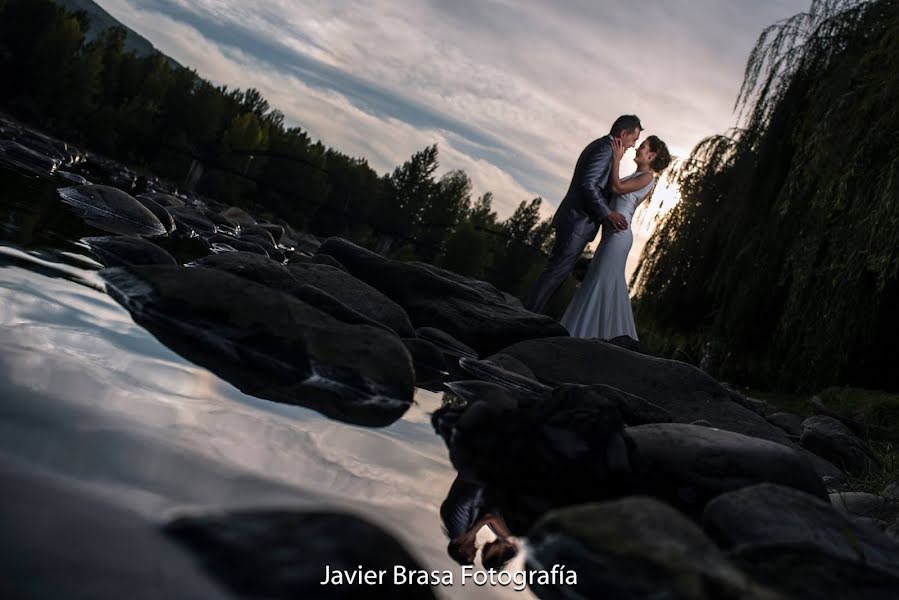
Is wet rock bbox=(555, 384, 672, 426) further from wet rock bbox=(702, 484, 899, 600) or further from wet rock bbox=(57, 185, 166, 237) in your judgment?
wet rock bbox=(57, 185, 166, 237)

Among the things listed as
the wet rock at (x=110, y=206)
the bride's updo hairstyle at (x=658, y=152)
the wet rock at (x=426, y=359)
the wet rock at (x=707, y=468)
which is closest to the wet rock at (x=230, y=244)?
the wet rock at (x=110, y=206)

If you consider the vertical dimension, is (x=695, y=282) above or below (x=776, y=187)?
below

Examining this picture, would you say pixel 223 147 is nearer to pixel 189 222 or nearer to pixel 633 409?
pixel 189 222

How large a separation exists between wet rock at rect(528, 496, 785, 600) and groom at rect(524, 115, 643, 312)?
6.14 meters

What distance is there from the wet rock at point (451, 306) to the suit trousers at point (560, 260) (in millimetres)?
1491

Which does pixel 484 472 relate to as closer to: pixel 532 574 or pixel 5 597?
pixel 532 574

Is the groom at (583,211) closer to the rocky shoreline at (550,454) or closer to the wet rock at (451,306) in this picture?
the wet rock at (451,306)

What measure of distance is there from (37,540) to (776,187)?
10.6 m

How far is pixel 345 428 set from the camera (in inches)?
93.4

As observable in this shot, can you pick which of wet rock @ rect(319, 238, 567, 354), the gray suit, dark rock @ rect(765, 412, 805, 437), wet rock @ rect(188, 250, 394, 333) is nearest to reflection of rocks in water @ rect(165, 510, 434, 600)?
wet rock @ rect(188, 250, 394, 333)

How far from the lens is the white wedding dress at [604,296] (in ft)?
27.1

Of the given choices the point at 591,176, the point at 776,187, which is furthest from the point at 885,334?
the point at 591,176

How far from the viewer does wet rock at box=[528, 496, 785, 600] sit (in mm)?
1346

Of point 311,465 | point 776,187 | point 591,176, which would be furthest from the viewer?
point 776,187
